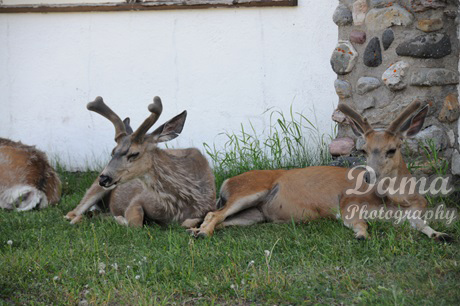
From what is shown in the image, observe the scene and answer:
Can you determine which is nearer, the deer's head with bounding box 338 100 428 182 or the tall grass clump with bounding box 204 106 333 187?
the deer's head with bounding box 338 100 428 182

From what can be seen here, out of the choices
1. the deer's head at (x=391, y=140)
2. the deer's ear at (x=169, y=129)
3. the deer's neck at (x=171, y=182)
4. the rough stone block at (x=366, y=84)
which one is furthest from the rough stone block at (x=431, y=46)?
the deer's neck at (x=171, y=182)

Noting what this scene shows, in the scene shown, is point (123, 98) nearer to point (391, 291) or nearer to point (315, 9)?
point (315, 9)

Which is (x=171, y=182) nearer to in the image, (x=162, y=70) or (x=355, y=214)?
(x=355, y=214)

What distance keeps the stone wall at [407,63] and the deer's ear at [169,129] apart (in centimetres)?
180

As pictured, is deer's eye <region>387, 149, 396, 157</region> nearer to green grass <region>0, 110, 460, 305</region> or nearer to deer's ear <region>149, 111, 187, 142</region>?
green grass <region>0, 110, 460, 305</region>

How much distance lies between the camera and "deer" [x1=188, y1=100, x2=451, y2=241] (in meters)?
5.64

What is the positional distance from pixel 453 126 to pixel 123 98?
173 inches

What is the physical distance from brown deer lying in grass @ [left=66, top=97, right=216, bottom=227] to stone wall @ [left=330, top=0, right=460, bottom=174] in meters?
1.73

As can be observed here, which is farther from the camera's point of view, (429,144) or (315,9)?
(315,9)

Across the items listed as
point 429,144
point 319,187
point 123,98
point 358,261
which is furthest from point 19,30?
point 358,261

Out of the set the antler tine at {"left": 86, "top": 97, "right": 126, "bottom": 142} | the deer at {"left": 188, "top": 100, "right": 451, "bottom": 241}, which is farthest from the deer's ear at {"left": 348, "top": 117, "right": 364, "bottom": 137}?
the antler tine at {"left": 86, "top": 97, "right": 126, "bottom": 142}

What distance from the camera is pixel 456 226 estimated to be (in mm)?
5355

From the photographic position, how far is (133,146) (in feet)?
19.8

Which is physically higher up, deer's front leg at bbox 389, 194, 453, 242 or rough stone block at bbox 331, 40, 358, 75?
rough stone block at bbox 331, 40, 358, 75
